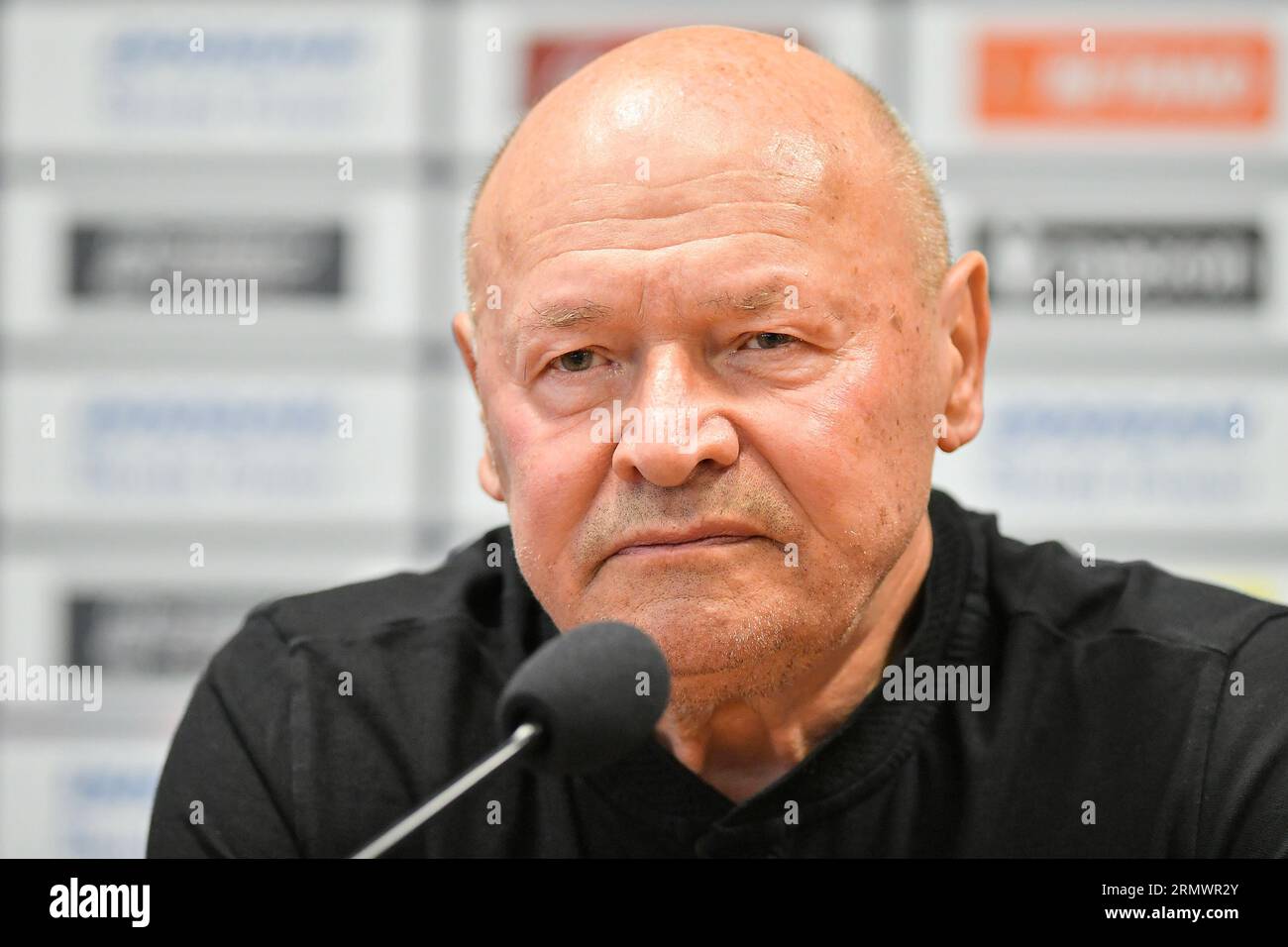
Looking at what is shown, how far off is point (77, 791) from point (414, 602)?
1.88 m

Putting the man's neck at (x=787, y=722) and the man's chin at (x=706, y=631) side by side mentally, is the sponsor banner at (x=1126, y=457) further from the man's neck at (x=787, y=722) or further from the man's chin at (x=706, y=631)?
the man's chin at (x=706, y=631)

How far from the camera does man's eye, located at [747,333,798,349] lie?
129 centimetres

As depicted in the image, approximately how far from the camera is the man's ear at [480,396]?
150cm

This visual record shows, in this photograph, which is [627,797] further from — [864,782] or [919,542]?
[919,542]

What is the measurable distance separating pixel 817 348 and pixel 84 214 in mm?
2454

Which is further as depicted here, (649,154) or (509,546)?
(509,546)

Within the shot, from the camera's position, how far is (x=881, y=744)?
1.37 metres

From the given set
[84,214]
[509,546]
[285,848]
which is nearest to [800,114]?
[509,546]

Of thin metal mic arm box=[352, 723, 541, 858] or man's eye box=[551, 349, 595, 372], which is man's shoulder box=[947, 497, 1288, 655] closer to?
man's eye box=[551, 349, 595, 372]

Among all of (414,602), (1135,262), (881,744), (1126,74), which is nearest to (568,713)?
(881,744)

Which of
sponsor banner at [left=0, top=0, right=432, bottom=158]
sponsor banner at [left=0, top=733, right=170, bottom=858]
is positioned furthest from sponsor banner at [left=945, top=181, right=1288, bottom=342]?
sponsor banner at [left=0, top=733, right=170, bottom=858]

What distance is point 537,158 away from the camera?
1394mm

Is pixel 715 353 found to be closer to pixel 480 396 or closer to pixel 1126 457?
pixel 480 396
